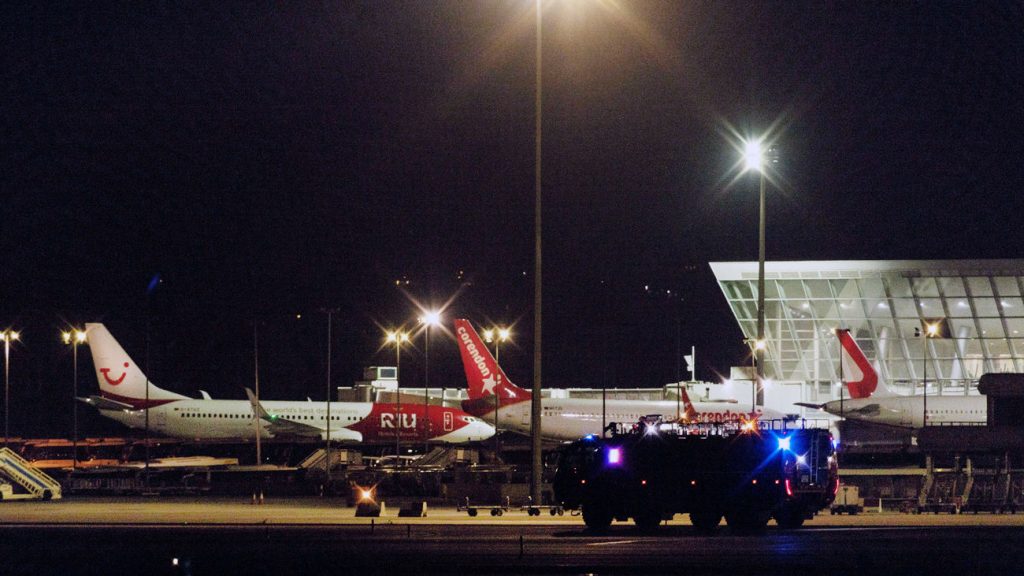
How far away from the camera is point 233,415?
3974 inches

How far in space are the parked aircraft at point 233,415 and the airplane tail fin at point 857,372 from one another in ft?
97.3

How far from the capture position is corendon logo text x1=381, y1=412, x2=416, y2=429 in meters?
102

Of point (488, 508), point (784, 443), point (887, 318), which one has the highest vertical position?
point (887, 318)

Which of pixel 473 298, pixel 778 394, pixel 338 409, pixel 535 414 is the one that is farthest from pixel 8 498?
pixel 473 298

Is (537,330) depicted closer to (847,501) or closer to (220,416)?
(847,501)

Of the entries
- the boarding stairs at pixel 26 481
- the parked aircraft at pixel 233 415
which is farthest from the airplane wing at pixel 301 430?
the boarding stairs at pixel 26 481

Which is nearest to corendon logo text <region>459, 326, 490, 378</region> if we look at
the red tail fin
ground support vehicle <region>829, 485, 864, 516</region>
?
the red tail fin

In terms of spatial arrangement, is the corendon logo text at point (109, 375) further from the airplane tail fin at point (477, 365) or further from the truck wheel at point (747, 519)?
the truck wheel at point (747, 519)

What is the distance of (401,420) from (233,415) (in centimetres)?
1297

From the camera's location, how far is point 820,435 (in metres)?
38.3

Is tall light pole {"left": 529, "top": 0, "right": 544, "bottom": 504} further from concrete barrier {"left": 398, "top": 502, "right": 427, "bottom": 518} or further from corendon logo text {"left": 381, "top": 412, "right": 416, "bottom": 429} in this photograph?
corendon logo text {"left": 381, "top": 412, "right": 416, "bottom": 429}

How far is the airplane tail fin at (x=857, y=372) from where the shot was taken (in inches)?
3361

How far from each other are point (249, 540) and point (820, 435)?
55.5 feet

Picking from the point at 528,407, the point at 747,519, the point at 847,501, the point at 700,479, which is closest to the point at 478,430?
the point at 528,407
